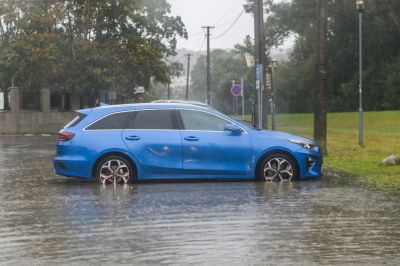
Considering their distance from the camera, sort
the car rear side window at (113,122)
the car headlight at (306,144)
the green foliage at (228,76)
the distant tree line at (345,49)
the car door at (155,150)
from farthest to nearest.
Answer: the green foliage at (228,76) < the distant tree line at (345,49) < the car headlight at (306,144) < the car rear side window at (113,122) < the car door at (155,150)

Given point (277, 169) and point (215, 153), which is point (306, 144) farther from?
point (215, 153)

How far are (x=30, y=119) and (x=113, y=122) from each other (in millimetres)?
25273

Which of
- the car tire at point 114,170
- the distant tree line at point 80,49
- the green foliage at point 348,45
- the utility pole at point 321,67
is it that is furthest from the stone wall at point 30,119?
the green foliage at point 348,45

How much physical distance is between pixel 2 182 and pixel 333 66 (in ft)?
179

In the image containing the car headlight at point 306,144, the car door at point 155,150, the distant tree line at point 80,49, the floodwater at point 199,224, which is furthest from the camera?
the distant tree line at point 80,49

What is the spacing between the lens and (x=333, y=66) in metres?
64.6

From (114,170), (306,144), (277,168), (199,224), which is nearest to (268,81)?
(306,144)

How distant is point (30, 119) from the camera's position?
36.6m

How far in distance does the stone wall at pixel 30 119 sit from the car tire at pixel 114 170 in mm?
25051

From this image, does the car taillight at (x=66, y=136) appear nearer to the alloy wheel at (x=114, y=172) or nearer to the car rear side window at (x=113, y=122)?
the car rear side window at (x=113, y=122)

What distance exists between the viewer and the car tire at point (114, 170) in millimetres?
12227

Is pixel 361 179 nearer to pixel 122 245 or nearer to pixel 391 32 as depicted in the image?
pixel 122 245

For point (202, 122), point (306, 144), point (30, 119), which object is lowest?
point (306, 144)

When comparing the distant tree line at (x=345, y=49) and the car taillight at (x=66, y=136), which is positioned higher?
the distant tree line at (x=345, y=49)
